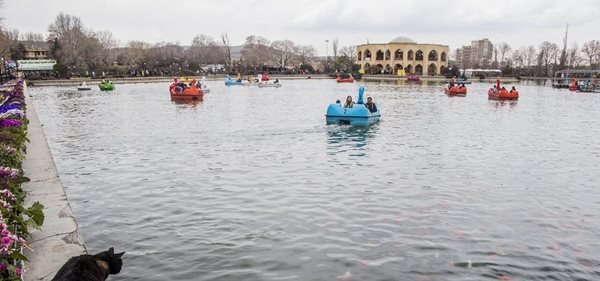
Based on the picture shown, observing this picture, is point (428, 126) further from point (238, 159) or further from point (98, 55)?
point (98, 55)

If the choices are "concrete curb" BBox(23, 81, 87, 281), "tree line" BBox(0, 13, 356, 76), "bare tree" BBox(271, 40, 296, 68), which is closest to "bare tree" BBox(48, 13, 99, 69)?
"tree line" BBox(0, 13, 356, 76)

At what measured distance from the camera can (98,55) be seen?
92562 millimetres

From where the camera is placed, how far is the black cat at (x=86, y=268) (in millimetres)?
4539

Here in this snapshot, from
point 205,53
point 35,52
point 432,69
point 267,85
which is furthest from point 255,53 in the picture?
point 267,85

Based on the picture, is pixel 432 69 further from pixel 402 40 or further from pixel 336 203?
pixel 336 203

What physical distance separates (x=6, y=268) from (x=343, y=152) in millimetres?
11979

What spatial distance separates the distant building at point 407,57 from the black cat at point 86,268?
119m

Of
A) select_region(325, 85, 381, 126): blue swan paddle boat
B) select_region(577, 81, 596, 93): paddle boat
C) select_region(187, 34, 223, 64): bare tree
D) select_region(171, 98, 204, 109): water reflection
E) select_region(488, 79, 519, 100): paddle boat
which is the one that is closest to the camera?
select_region(325, 85, 381, 126): blue swan paddle boat

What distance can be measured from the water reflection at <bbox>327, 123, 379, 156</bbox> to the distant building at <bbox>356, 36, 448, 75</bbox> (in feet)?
335

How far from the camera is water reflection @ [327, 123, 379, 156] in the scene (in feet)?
52.7

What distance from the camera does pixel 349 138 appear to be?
18562 millimetres

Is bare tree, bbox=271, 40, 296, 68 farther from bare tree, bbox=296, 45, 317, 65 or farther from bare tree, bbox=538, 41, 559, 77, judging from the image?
bare tree, bbox=538, 41, 559, 77

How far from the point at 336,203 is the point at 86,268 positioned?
19.8ft

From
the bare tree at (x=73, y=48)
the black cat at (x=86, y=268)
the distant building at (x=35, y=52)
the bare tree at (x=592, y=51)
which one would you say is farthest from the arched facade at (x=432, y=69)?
the black cat at (x=86, y=268)
